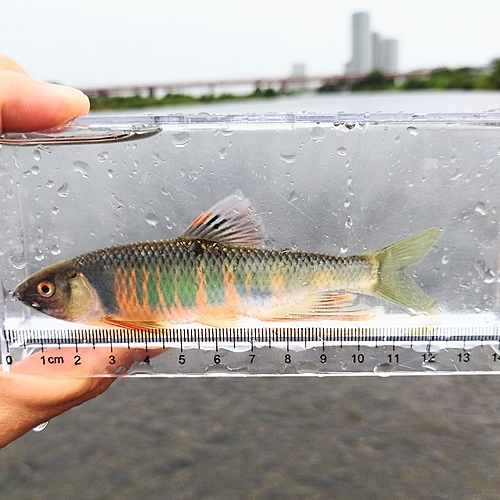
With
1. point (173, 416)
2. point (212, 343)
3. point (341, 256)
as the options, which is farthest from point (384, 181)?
point (173, 416)

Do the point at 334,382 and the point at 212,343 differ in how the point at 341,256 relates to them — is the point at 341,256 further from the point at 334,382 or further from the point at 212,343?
the point at 334,382

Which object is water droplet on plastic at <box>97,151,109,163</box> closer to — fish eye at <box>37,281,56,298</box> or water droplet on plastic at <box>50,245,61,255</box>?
water droplet on plastic at <box>50,245,61,255</box>

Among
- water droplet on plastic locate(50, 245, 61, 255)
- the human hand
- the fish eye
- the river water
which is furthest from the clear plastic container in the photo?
the river water

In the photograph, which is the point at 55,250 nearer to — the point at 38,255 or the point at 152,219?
the point at 38,255

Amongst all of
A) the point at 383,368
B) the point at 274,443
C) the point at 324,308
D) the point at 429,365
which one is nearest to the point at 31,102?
the point at 324,308

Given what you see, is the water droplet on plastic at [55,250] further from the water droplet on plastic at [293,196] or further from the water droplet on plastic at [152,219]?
the water droplet on plastic at [293,196]

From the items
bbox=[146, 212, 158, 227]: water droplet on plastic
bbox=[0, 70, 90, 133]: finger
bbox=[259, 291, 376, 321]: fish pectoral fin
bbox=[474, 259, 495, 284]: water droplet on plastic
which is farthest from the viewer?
bbox=[474, 259, 495, 284]: water droplet on plastic
